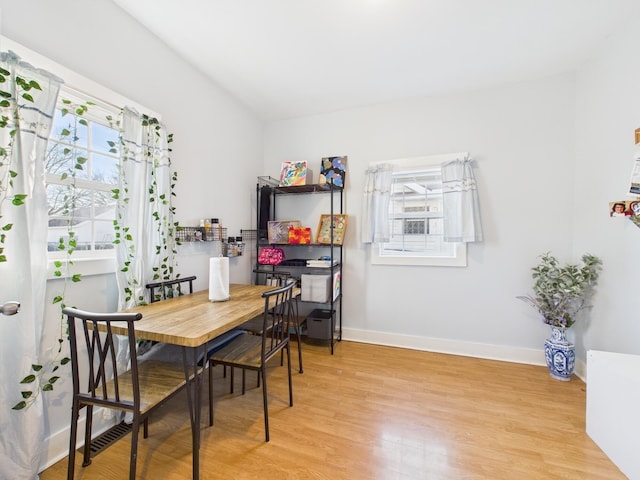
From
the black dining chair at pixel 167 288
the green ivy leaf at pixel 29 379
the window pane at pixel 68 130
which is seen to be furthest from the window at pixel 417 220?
the green ivy leaf at pixel 29 379

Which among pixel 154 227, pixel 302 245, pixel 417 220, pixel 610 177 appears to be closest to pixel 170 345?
pixel 154 227

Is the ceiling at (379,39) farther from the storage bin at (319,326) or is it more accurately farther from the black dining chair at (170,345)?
the storage bin at (319,326)

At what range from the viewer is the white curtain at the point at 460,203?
2.63 m

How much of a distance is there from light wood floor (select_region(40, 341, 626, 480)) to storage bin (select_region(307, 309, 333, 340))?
1.73ft

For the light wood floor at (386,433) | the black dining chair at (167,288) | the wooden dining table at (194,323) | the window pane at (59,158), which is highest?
the window pane at (59,158)

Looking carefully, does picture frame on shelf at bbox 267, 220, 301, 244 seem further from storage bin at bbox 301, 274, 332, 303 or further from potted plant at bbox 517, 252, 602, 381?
potted plant at bbox 517, 252, 602, 381

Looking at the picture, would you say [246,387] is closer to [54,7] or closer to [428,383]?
[428,383]

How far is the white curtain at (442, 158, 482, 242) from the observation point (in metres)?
2.63

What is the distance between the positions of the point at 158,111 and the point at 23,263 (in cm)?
136

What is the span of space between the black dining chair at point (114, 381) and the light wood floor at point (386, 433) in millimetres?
302

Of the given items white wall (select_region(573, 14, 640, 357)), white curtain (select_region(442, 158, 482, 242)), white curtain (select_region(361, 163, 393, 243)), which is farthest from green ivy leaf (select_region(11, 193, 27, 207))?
white wall (select_region(573, 14, 640, 357))

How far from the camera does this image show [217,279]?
186 centimetres

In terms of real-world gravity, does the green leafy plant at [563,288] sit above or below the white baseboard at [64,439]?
above

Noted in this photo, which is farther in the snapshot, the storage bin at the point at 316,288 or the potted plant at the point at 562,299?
the storage bin at the point at 316,288
